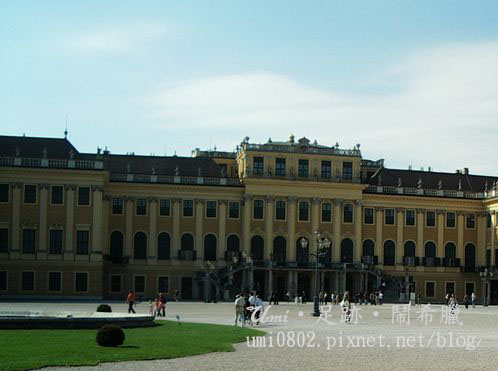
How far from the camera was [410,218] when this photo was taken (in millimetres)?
89250

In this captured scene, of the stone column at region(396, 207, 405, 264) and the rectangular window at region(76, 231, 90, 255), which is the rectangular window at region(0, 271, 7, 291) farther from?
the stone column at region(396, 207, 405, 264)

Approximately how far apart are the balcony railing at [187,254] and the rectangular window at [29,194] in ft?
44.1

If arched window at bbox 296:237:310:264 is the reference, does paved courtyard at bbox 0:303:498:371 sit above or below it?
below

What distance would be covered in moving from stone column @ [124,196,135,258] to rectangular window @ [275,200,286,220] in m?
12.4

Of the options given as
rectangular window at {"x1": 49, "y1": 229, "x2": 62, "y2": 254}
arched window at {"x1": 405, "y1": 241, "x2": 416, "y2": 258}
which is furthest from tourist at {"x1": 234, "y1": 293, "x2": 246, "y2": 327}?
arched window at {"x1": 405, "y1": 241, "x2": 416, "y2": 258}

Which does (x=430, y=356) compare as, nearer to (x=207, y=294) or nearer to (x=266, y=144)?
(x=207, y=294)

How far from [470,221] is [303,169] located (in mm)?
16825

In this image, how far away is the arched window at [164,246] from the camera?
83.8 metres

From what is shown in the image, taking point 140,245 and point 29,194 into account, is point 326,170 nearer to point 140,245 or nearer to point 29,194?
point 140,245

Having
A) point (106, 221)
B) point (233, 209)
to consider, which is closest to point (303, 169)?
point (233, 209)

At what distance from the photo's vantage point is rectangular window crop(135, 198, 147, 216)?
83.5 meters

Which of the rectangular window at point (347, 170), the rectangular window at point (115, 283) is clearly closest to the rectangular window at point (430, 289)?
the rectangular window at point (347, 170)

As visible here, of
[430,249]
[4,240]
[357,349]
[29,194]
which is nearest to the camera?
[357,349]

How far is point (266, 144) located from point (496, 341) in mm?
53274
